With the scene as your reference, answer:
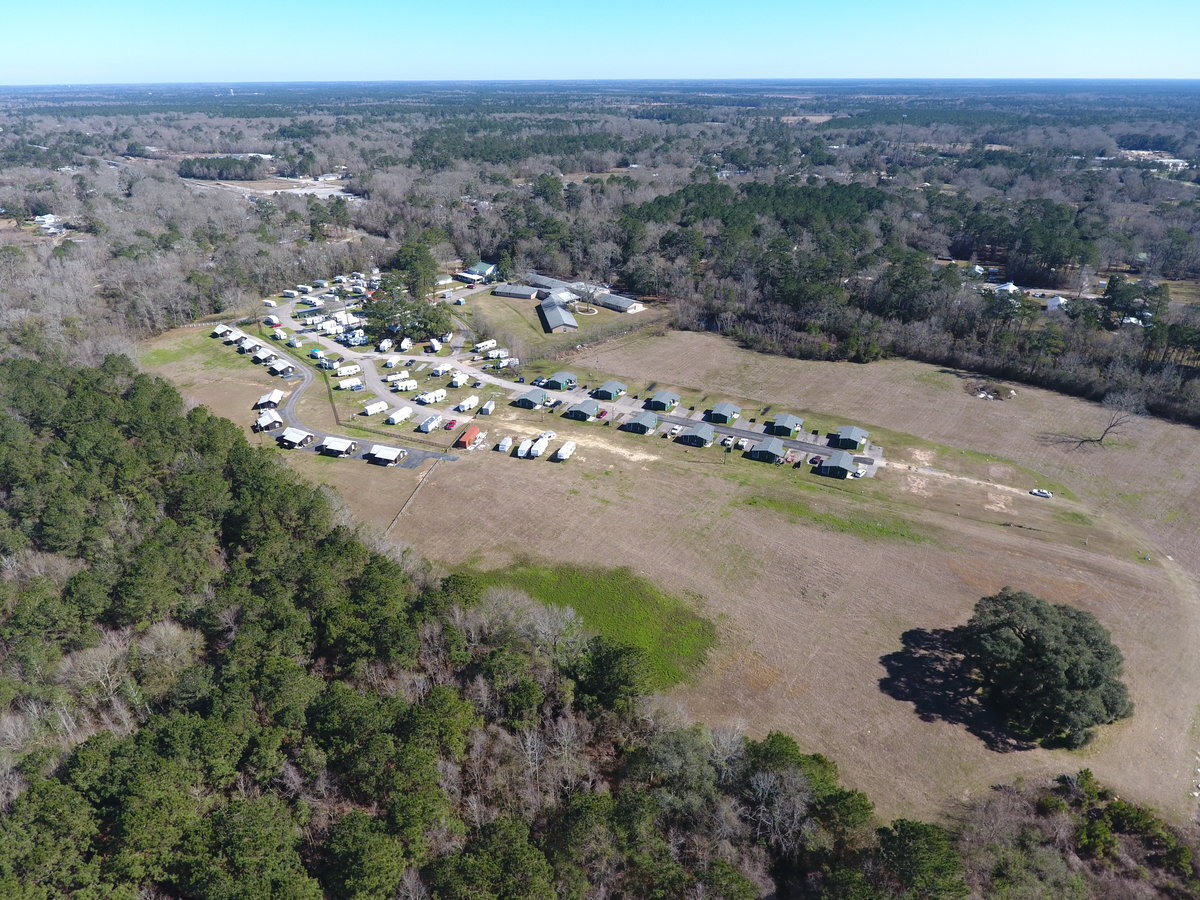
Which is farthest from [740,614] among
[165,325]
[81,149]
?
[81,149]

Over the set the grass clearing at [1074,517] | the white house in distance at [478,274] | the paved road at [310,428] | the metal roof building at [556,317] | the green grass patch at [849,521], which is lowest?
the green grass patch at [849,521]

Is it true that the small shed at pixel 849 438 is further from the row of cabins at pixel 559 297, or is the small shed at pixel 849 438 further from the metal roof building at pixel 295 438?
the metal roof building at pixel 295 438

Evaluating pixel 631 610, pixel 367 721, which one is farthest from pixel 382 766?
pixel 631 610

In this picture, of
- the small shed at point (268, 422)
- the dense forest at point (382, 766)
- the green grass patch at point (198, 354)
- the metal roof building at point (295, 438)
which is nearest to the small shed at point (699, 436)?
the dense forest at point (382, 766)

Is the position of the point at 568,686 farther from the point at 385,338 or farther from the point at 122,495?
the point at 385,338

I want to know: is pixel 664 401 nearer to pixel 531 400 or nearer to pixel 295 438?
pixel 531 400

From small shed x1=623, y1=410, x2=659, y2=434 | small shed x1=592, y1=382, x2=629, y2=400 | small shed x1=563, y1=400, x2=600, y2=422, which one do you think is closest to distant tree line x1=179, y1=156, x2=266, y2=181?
small shed x1=592, y1=382, x2=629, y2=400

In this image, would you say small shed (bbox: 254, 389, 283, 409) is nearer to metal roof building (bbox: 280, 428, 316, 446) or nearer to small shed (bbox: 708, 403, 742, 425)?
metal roof building (bbox: 280, 428, 316, 446)
